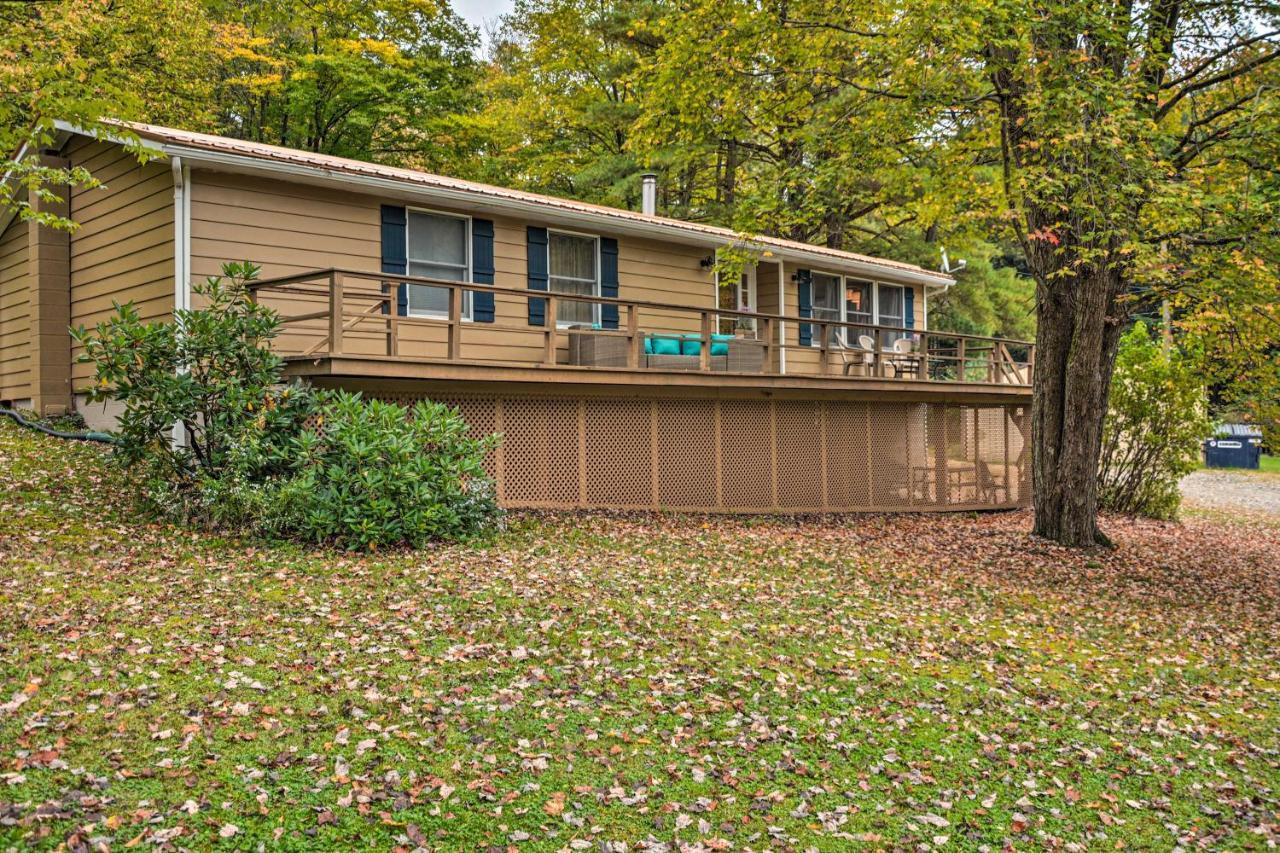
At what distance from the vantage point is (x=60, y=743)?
4.63 metres

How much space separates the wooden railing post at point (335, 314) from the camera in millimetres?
9891

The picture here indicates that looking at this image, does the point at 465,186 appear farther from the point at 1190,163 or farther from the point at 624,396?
the point at 1190,163

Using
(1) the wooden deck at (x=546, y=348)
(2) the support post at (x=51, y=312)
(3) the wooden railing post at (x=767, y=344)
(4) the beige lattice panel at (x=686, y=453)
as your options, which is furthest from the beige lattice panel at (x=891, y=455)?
(2) the support post at (x=51, y=312)

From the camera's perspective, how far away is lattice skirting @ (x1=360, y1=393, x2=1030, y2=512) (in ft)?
41.9

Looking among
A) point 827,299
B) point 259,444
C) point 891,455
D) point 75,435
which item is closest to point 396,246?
point 259,444

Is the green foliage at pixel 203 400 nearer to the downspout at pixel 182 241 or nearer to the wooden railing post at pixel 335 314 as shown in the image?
the wooden railing post at pixel 335 314

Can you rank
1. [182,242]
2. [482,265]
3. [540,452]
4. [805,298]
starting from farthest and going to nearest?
[805,298] → [482,265] → [540,452] → [182,242]

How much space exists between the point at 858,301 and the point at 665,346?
7.61m

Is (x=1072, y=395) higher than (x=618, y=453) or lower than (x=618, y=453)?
higher

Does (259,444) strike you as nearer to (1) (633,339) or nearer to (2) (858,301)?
(1) (633,339)

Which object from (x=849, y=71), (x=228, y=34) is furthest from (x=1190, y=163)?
(x=228, y=34)

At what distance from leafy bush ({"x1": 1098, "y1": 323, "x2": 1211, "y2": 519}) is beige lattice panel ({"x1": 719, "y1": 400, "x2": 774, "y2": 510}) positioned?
7.66 m

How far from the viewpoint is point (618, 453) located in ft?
44.7

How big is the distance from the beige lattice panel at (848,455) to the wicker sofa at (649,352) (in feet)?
7.76
